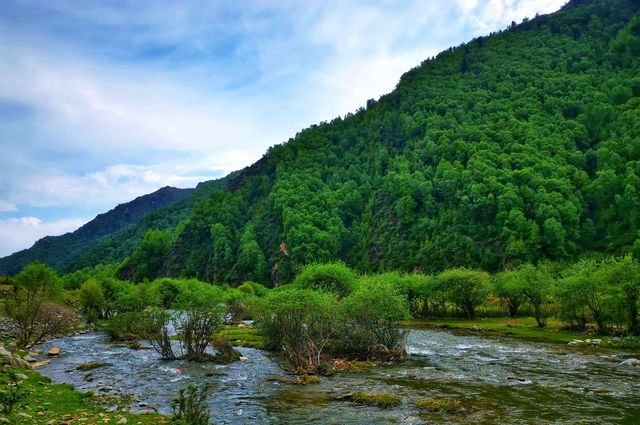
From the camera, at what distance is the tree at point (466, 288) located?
255 feet

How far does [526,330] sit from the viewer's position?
60.2m

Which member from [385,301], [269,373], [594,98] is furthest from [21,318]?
[594,98]

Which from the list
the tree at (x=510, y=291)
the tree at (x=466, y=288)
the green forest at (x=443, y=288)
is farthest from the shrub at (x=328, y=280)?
the tree at (x=510, y=291)

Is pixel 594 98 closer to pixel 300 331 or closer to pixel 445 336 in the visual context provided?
pixel 445 336

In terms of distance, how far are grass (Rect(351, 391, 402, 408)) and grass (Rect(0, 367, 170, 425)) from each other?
A: 11.6 meters

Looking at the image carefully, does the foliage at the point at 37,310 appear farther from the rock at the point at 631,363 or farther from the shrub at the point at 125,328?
the rock at the point at 631,363

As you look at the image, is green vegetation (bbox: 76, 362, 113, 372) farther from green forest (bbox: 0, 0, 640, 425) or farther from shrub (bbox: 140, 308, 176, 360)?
shrub (bbox: 140, 308, 176, 360)

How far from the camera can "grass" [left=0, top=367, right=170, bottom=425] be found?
2044cm

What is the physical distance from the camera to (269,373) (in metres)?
37.8

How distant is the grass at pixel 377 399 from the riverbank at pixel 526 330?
29.2m

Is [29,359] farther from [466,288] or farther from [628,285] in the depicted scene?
[466,288]

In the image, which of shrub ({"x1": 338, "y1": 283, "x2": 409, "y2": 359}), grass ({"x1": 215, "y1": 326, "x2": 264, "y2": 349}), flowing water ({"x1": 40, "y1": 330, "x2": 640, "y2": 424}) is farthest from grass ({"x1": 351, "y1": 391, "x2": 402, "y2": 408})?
grass ({"x1": 215, "y1": 326, "x2": 264, "y2": 349})

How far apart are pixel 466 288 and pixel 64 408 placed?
6801 cm

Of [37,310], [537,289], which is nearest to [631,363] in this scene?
[537,289]
